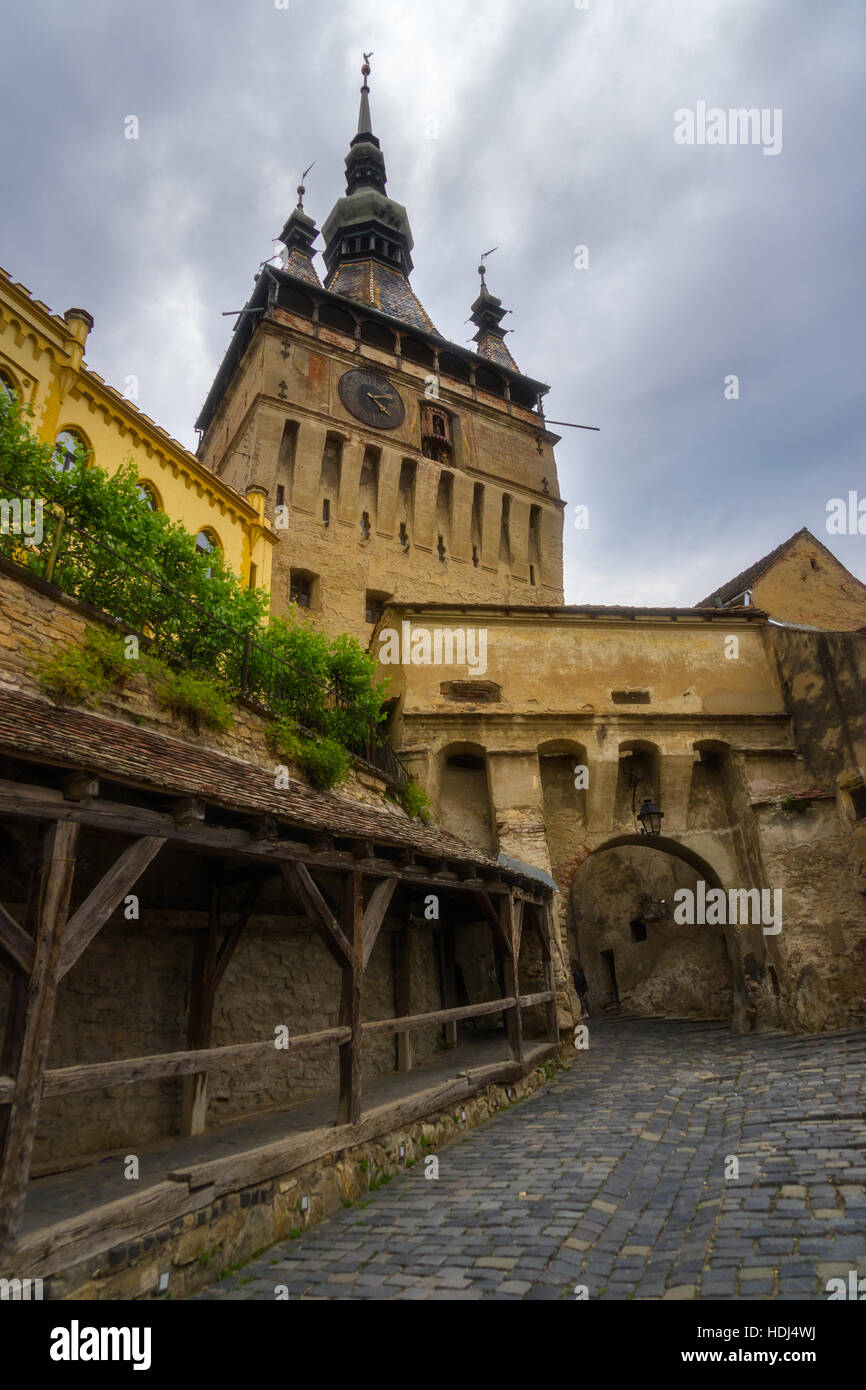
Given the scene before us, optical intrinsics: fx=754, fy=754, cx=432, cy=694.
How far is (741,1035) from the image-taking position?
14031 millimetres

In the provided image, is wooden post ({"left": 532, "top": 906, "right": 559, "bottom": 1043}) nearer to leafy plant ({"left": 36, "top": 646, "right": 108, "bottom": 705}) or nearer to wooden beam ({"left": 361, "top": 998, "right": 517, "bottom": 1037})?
wooden beam ({"left": 361, "top": 998, "right": 517, "bottom": 1037})

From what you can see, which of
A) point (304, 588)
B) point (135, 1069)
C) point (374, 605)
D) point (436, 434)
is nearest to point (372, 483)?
point (436, 434)

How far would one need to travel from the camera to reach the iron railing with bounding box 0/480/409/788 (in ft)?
28.5

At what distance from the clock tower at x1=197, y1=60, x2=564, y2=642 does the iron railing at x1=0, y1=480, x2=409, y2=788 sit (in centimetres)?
1008

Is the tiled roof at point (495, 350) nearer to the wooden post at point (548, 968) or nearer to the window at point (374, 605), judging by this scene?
the window at point (374, 605)

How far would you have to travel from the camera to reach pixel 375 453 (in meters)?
25.2

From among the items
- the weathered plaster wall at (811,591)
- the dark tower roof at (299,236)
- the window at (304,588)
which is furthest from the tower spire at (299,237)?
the weathered plaster wall at (811,591)

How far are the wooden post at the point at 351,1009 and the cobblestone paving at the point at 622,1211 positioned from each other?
27.7 inches

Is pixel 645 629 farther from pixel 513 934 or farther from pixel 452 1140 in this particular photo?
pixel 452 1140

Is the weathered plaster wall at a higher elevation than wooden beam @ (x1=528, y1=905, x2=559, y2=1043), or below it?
higher

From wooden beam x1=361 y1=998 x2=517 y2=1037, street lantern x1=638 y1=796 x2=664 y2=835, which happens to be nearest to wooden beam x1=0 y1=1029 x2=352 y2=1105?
wooden beam x1=361 y1=998 x2=517 y2=1037

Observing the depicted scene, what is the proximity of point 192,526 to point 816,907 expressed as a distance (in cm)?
1419

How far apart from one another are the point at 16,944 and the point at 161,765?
5.97 ft

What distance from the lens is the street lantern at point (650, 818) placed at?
1353 cm
